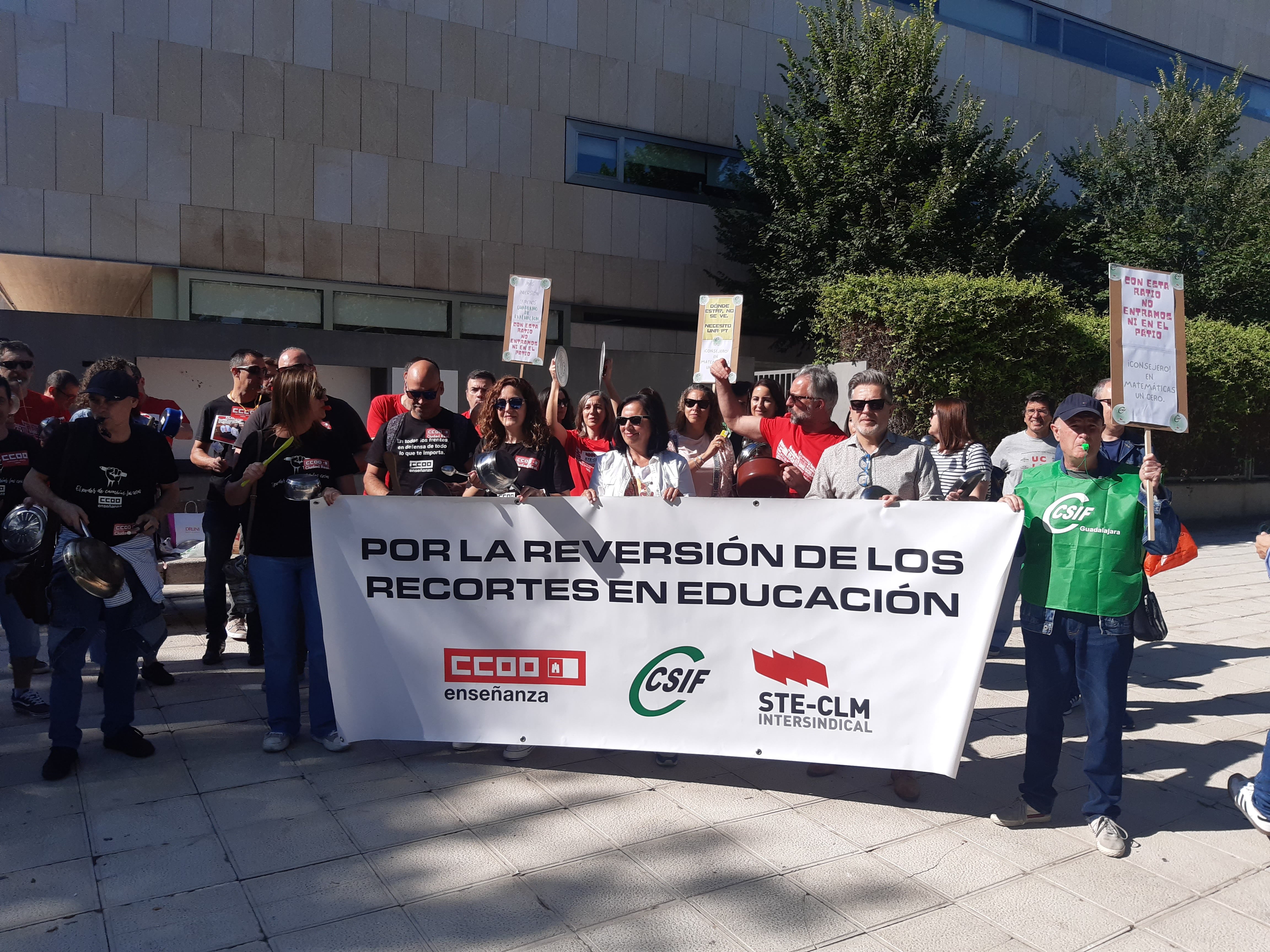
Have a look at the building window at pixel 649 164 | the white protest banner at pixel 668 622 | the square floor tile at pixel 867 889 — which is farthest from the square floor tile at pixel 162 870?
the building window at pixel 649 164

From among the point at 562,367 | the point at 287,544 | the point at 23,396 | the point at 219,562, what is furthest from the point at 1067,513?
the point at 23,396

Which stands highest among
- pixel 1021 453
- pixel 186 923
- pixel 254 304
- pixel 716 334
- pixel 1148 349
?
pixel 254 304

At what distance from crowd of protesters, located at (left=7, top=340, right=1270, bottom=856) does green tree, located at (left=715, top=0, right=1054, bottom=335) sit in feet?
31.4

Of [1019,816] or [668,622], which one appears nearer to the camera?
[1019,816]

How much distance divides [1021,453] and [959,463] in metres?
0.62

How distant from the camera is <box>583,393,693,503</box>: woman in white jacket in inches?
179

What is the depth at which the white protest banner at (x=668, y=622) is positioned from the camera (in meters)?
3.86

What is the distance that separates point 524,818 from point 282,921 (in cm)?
105

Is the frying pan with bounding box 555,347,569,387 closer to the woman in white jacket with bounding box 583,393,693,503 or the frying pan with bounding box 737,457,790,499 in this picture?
the woman in white jacket with bounding box 583,393,693,503

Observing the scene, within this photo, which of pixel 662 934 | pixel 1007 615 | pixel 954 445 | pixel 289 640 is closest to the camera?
pixel 662 934

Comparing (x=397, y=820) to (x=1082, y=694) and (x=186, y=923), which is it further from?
(x=1082, y=694)

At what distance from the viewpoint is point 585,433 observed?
5.42m

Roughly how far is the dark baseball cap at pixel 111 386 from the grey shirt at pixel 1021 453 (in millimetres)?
5261

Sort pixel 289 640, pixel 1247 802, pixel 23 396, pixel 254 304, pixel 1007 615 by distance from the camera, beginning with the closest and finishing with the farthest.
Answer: pixel 1247 802
pixel 289 640
pixel 23 396
pixel 1007 615
pixel 254 304
